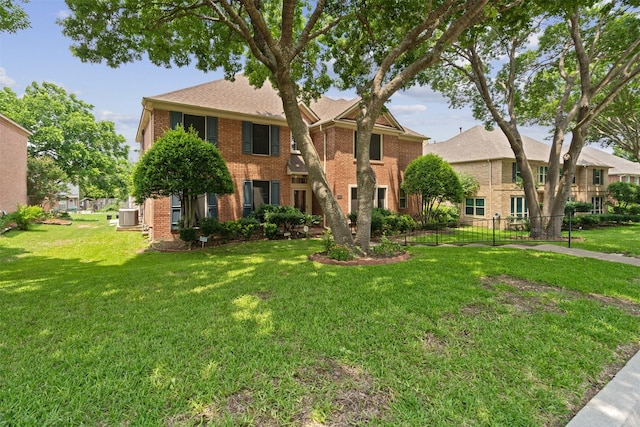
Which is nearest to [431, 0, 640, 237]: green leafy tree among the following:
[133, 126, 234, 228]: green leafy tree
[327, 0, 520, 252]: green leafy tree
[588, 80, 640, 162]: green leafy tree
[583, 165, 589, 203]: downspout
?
[327, 0, 520, 252]: green leafy tree

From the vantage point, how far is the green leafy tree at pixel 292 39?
7941mm

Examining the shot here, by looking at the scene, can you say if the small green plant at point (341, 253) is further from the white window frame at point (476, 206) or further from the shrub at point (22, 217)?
the white window frame at point (476, 206)

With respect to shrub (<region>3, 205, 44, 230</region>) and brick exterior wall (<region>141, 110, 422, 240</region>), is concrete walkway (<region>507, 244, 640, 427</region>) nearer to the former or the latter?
brick exterior wall (<region>141, 110, 422, 240</region>)

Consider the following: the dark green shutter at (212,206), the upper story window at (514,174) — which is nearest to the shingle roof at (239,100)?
the dark green shutter at (212,206)

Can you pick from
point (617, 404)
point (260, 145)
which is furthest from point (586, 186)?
point (617, 404)

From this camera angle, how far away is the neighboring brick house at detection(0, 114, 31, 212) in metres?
18.1

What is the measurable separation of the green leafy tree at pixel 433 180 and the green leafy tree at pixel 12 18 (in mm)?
16372

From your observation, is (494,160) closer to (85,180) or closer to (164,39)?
(164,39)

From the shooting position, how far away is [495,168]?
2244cm

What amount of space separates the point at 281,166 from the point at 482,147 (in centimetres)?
1682

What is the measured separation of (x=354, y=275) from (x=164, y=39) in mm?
9200

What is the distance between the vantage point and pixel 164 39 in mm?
9617

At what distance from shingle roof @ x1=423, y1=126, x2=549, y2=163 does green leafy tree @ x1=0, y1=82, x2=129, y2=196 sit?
32.6m

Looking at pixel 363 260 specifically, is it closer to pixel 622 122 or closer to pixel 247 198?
pixel 247 198
